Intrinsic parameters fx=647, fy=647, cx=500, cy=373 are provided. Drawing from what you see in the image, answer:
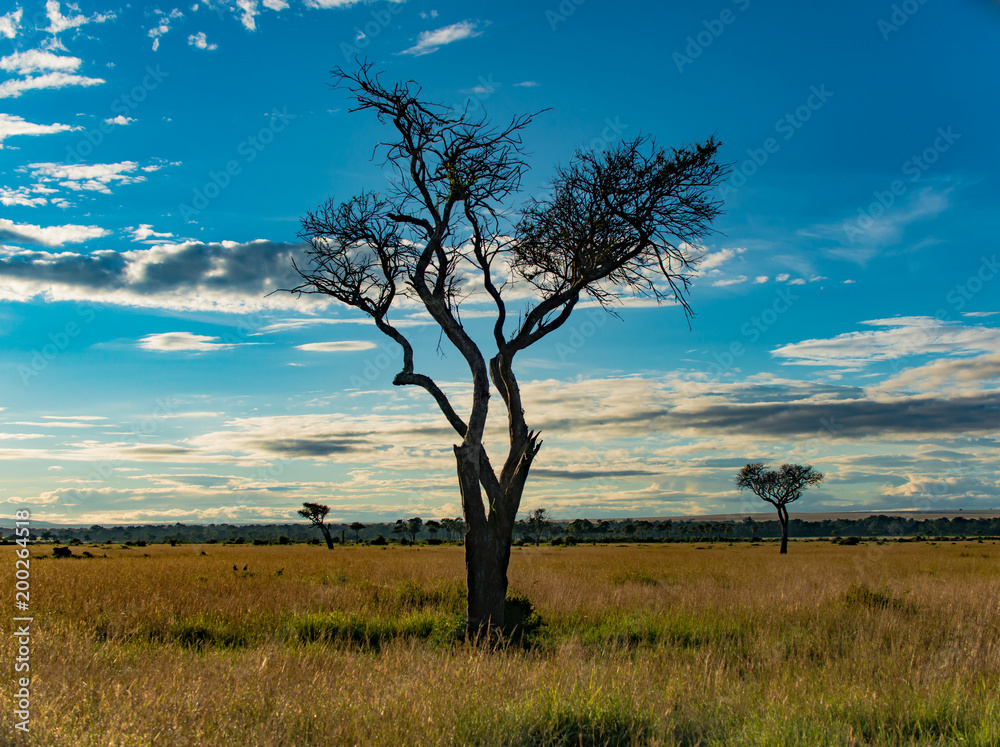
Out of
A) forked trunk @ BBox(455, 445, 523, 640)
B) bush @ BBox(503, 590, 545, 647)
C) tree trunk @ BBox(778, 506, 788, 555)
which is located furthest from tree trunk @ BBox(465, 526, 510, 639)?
tree trunk @ BBox(778, 506, 788, 555)

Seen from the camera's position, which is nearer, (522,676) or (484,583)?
(522,676)

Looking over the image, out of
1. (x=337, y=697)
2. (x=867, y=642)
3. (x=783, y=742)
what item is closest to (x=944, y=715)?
(x=783, y=742)

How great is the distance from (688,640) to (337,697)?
701 centimetres

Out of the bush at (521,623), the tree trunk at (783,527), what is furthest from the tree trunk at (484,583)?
the tree trunk at (783,527)

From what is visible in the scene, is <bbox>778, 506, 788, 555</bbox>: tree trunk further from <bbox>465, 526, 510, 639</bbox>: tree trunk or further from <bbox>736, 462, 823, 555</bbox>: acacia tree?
<bbox>465, 526, 510, 639</bbox>: tree trunk

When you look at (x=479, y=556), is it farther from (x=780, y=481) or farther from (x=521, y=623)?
(x=780, y=481)

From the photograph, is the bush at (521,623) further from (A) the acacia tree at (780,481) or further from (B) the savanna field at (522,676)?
(A) the acacia tree at (780,481)

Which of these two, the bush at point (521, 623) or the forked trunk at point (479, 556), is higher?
the forked trunk at point (479, 556)

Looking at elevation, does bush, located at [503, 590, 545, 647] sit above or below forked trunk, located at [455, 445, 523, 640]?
below

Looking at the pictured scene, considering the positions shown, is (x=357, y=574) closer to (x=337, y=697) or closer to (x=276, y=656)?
(x=276, y=656)

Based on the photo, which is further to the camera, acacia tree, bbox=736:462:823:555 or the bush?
acacia tree, bbox=736:462:823:555

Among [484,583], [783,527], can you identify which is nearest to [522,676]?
[484,583]

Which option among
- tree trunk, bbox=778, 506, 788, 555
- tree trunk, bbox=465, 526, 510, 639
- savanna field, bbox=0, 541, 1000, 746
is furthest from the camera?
tree trunk, bbox=778, 506, 788, 555

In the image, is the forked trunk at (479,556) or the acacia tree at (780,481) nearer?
the forked trunk at (479,556)
